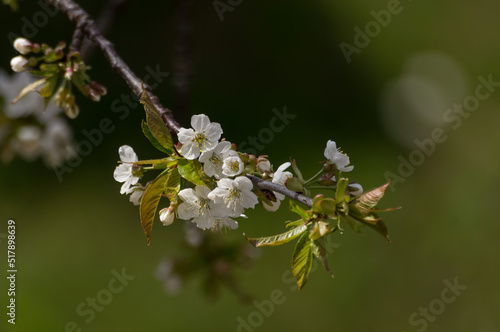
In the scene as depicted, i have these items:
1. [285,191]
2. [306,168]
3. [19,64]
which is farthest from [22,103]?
[306,168]

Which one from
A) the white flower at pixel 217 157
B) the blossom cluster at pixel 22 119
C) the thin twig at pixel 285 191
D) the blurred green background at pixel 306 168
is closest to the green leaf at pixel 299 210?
the thin twig at pixel 285 191

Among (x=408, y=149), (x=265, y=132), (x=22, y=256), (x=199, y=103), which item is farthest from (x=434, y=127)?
(x=22, y=256)

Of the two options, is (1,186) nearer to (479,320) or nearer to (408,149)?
(408,149)

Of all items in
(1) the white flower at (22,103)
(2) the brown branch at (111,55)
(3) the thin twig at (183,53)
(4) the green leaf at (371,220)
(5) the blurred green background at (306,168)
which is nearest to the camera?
(4) the green leaf at (371,220)

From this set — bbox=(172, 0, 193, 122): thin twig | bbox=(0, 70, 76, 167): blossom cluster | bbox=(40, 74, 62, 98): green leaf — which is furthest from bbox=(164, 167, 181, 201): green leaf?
bbox=(172, 0, 193, 122): thin twig

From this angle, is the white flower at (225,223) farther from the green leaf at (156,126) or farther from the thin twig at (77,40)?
the thin twig at (77,40)

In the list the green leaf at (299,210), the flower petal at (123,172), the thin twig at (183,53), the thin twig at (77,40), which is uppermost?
the green leaf at (299,210)
